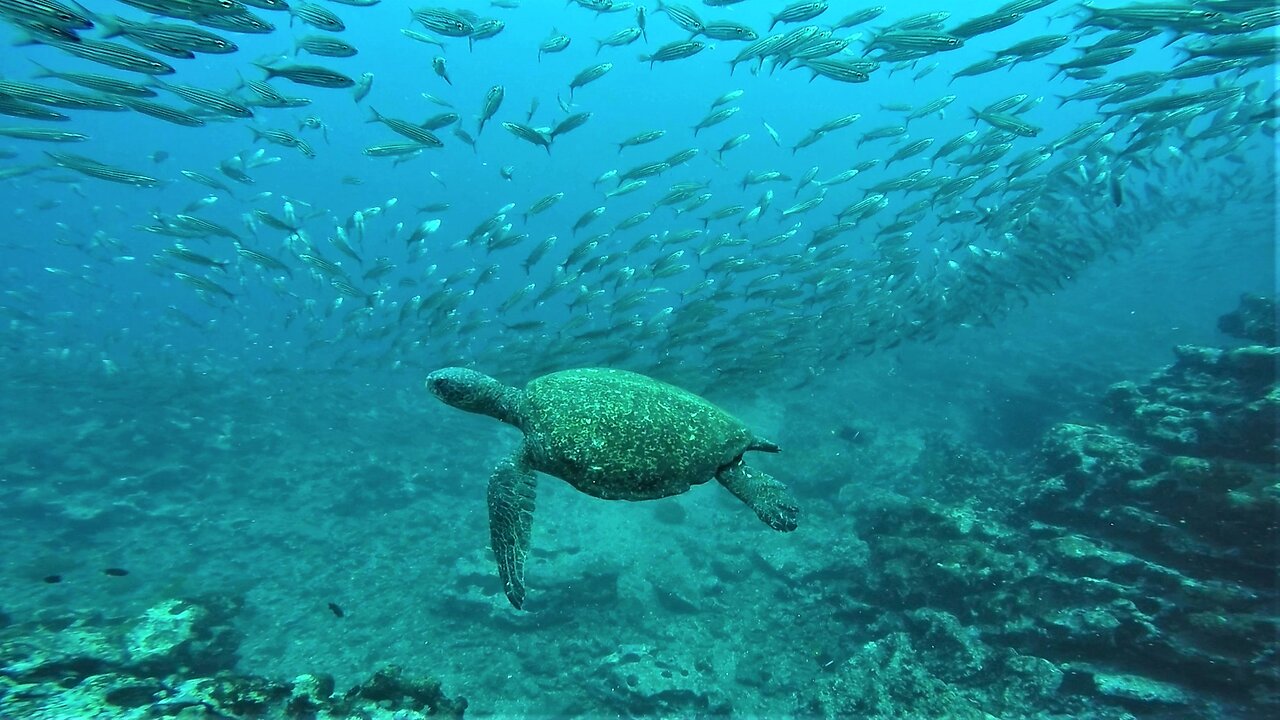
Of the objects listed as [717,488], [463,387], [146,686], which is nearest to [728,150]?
[717,488]

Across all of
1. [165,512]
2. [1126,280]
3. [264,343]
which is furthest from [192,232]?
[1126,280]

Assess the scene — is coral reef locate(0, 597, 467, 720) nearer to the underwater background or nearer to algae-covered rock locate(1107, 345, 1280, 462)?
the underwater background

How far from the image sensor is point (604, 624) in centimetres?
895

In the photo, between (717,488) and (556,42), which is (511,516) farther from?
(556,42)

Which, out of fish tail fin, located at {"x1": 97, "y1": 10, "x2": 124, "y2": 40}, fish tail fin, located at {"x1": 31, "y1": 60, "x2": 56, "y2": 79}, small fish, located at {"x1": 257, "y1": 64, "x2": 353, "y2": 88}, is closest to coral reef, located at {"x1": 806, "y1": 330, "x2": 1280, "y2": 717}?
small fish, located at {"x1": 257, "y1": 64, "x2": 353, "y2": 88}

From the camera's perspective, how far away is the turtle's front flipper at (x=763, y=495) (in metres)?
4.25

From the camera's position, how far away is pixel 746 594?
9.56 m

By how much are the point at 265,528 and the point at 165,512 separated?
267 centimetres

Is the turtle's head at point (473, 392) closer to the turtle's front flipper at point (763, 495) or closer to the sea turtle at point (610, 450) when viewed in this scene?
the sea turtle at point (610, 450)

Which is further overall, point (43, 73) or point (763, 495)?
point (43, 73)

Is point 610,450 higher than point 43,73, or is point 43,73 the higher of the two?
point 43,73

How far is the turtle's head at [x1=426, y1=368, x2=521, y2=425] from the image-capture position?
192 inches

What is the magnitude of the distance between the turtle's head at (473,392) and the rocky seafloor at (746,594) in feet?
8.62

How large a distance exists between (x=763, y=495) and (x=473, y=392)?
2929mm
